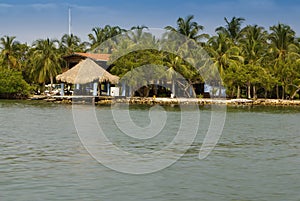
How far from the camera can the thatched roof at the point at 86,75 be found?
130 feet

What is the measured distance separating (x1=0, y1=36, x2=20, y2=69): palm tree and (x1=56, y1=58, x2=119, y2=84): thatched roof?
10319 millimetres

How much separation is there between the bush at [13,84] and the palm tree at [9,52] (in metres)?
1.94

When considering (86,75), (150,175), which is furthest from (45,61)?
(150,175)

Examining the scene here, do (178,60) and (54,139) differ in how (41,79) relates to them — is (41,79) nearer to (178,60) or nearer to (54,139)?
(178,60)

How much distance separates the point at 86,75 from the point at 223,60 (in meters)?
11.2

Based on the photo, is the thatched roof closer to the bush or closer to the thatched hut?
the thatched hut

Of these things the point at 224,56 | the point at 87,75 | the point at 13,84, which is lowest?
the point at 13,84

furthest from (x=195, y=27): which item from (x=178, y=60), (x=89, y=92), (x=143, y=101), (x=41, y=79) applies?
(x=41, y=79)

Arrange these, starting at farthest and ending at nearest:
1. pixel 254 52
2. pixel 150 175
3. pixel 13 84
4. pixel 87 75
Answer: pixel 13 84 < pixel 254 52 < pixel 87 75 < pixel 150 175

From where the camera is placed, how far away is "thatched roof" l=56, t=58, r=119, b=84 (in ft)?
130

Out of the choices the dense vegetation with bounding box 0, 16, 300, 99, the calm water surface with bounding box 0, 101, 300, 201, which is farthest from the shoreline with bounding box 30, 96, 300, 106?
the calm water surface with bounding box 0, 101, 300, 201

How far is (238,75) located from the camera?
38750mm

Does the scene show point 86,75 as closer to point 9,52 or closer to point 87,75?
point 87,75

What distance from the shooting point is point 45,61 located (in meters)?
45.0
